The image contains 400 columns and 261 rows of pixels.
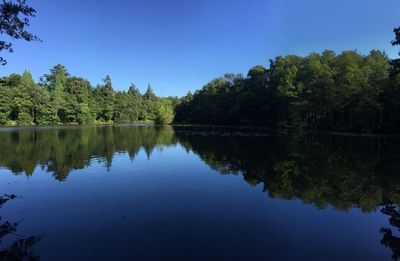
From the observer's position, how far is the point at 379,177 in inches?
686

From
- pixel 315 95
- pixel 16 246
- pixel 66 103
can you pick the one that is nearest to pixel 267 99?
pixel 315 95

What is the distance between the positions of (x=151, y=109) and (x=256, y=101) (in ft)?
218

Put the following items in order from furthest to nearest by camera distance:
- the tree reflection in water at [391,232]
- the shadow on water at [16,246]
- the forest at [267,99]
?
1. the forest at [267,99]
2. the tree reflection in water at [391,232]
3. the shadow on water at [16,246]

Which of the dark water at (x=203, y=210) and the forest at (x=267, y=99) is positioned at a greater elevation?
the forest at (x=267, y=99)

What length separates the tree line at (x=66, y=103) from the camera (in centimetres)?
7831

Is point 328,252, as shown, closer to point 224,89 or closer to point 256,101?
point 256,101

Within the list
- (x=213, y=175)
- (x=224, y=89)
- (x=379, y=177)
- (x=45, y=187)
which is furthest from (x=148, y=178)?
(x=224, y=89)

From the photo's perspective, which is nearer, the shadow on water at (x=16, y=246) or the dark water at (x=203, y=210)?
the shadow on water at (x=16, y=246)

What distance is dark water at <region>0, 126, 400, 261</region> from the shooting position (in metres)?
7.99

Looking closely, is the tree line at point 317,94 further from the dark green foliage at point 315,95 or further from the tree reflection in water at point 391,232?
the tree reflection in water at point 391,232

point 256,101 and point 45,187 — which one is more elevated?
point 256,101

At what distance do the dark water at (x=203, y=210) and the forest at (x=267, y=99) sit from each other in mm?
22966

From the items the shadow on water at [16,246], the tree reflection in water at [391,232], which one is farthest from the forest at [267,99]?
the shadow on water at [16,246]

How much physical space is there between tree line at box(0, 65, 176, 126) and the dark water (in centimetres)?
6595
